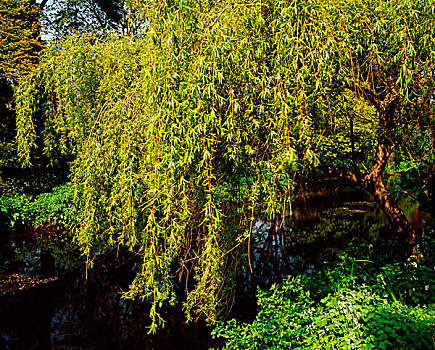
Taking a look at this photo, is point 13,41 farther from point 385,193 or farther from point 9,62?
point 385,193

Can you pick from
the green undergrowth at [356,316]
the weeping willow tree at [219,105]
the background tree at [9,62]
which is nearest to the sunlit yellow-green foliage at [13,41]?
the background tree at [9,62]

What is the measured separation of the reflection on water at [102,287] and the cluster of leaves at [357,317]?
0.97 meters

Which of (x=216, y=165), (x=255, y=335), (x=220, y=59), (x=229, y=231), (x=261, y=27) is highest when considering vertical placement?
(x=261, y=27)

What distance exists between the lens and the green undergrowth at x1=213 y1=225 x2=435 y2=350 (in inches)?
90.6

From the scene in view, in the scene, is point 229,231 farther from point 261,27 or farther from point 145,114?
point 261,27

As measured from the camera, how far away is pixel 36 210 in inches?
372

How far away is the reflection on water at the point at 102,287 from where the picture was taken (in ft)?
14.4

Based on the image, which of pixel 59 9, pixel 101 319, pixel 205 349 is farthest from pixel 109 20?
pixel 205 349

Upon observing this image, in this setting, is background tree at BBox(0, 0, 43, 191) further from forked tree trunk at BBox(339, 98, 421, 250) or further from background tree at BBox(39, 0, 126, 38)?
forked tree trunk at BBox(339, 98, 421, 250)

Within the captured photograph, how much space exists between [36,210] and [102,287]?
5.04 metres

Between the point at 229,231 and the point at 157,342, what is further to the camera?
the point at 157,342

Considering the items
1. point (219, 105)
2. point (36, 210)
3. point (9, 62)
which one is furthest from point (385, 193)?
point (9, 62)

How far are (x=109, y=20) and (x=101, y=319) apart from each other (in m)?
16.1

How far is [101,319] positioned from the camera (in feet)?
16.1
